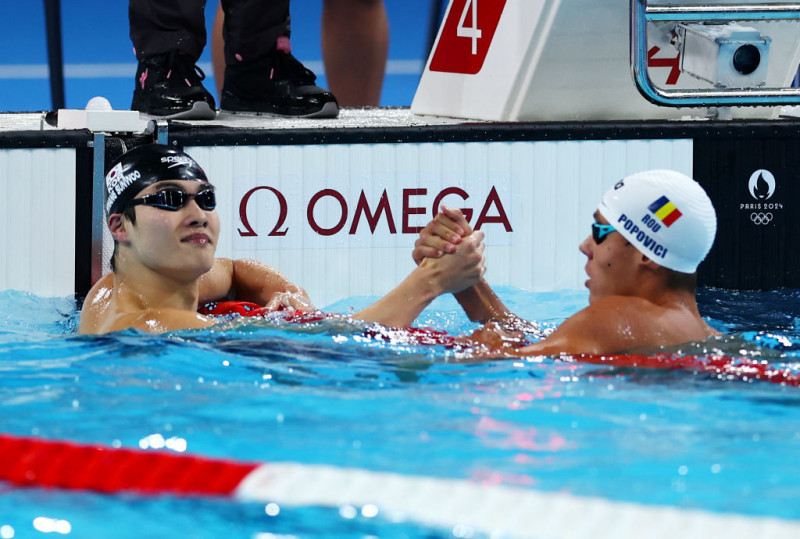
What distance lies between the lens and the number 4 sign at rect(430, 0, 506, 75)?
5180mm

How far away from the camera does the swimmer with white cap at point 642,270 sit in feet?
10.7

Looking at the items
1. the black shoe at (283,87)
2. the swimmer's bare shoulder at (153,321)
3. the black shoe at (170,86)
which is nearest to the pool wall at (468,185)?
the black shoe at (170,86)

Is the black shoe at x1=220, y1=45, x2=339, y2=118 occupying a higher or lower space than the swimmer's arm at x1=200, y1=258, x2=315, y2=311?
higher

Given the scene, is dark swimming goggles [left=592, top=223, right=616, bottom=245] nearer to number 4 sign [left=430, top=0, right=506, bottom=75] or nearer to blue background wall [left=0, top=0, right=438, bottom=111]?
number 4 sign [left=430, top=0, right=506, bottom=75]

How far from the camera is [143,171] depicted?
12.3 feet

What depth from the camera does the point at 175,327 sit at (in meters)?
3.60

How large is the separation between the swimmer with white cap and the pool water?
0.10 m

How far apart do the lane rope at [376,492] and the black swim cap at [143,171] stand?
1.46m

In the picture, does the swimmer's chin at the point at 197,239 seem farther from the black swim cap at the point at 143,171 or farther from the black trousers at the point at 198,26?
the black trousers at the point at 198,26

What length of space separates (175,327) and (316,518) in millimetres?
1638

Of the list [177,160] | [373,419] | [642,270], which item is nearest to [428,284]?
[642,270]

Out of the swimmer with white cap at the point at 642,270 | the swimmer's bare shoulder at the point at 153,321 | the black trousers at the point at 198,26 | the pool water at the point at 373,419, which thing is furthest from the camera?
the black trousers at the point at 198,26

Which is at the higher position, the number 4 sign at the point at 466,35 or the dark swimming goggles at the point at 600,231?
the number 4 sign at the point at 466,35

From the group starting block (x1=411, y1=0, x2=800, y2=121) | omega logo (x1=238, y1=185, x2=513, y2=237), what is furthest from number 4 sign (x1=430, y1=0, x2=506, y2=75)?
omega logo (x1=238, y1=185, x2=513, y2=237)
